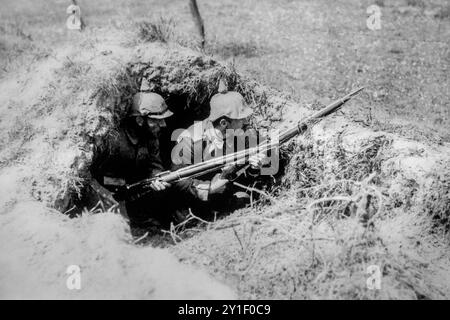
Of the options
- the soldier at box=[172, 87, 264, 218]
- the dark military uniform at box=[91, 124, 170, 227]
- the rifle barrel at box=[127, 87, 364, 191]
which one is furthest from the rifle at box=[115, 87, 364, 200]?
the dark military uniform at box=[91, 124, 170, 227]

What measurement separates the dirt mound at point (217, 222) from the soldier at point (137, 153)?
30 centimetres

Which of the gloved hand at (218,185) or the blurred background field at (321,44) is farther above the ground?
the blurred background field at (321,44)

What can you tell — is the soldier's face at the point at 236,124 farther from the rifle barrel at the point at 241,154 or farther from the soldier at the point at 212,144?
the rifle barrel at the point at 241,154

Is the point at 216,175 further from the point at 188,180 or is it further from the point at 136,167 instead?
the point at 136,167

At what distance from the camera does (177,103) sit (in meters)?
5.51

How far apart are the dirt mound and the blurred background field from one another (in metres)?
0.74

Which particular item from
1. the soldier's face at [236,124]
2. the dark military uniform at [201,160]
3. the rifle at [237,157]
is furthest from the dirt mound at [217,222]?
the dark military uniform at [201,160]

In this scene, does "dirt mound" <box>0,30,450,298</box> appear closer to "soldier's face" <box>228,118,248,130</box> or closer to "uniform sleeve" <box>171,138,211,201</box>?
"soldier's face" <box>228,118,248,130</box>

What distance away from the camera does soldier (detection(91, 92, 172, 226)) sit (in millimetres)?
4625

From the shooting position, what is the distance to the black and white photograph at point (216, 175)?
2.46 metres

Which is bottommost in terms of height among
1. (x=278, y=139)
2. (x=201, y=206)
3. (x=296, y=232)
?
(x=201, y=206)

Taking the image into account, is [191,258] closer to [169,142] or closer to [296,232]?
[296,232]
